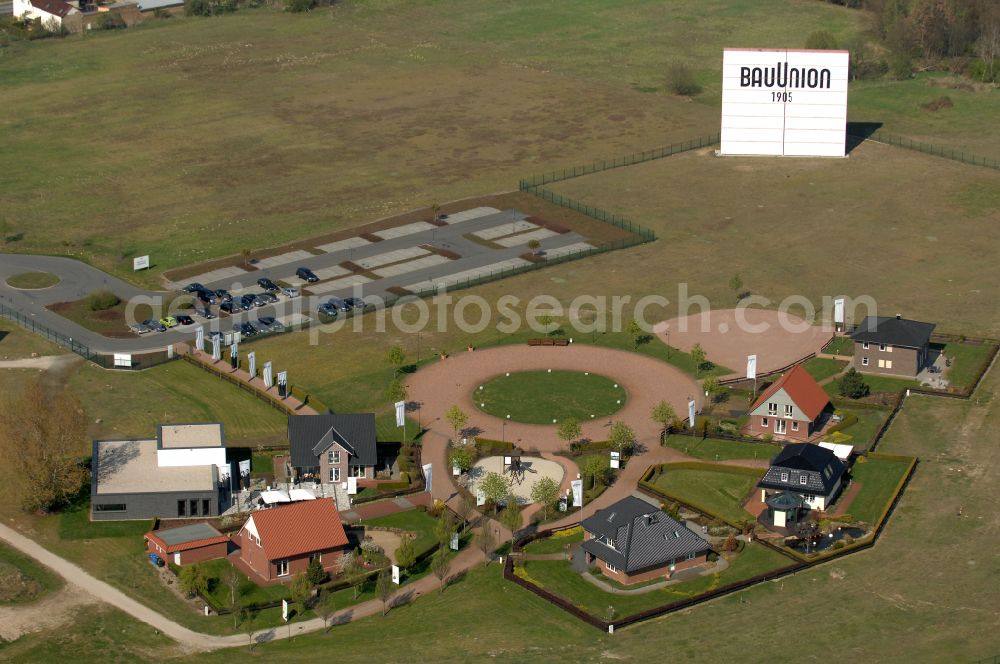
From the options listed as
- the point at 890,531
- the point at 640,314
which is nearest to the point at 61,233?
the point at 640,314

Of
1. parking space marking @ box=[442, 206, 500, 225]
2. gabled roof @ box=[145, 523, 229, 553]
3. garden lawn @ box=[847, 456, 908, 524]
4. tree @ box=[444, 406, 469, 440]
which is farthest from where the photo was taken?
parking space marking @ box=[442, 206, 500, 225]

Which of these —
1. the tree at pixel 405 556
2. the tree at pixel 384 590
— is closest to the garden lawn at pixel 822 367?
the tree at pixel 405 556

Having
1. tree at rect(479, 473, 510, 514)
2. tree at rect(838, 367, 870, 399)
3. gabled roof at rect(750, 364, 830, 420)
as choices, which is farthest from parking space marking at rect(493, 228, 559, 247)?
tree at rect(479, 473, 510, 514)

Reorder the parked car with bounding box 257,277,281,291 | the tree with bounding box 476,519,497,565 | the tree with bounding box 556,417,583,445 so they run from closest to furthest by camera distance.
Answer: the tree with bounding box 476,519,497,565 < the tree with bounding box 556,417,583,445 < the parked car with bounding box 257,277,281,291

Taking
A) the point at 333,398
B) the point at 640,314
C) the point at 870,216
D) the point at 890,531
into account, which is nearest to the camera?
the point at 890,531

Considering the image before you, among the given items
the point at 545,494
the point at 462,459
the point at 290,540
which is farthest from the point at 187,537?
the point at 545,494

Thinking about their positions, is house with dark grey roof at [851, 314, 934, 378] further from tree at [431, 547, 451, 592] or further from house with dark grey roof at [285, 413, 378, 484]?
tree at [431, 547, 451, 592]

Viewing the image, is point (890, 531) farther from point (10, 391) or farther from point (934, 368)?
point (10, 391)
